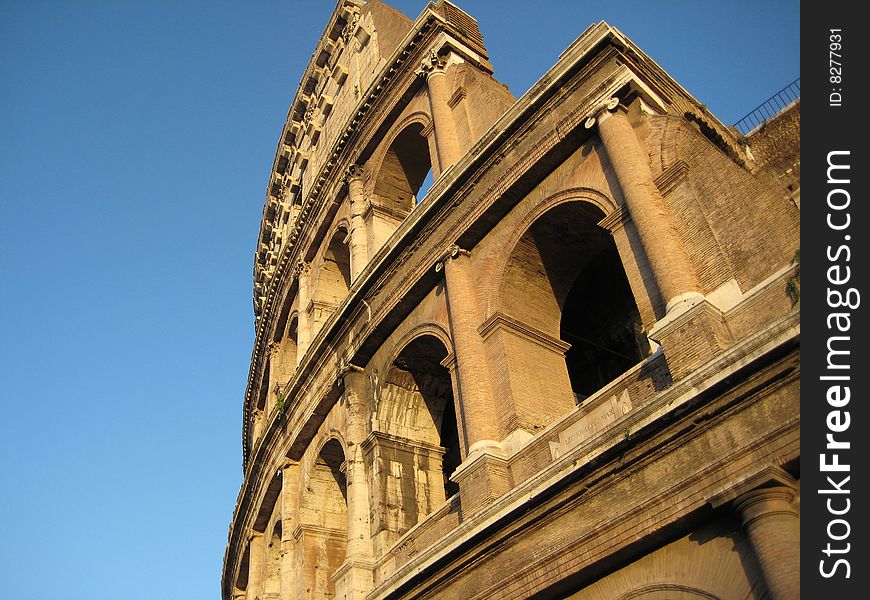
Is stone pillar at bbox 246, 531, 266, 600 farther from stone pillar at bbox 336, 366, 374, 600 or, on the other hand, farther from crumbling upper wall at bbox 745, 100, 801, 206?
crumbling upper wall at bbox 745, 100, 801, 206

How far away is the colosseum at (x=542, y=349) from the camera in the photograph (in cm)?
648

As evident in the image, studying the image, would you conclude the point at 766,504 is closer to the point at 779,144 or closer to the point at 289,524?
the point at 779,144

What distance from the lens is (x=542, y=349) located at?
395 inches

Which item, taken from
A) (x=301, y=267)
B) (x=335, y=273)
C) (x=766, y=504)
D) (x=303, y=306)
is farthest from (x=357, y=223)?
(x=766, y=504)

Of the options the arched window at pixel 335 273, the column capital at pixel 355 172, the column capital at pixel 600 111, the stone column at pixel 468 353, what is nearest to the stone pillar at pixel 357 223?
the column capital at pixel 355 172

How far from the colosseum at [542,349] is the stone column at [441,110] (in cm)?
5

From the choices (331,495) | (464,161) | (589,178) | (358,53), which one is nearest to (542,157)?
(589,178)

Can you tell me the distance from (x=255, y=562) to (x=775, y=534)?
44.2 feet

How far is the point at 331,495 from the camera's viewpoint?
1403cm

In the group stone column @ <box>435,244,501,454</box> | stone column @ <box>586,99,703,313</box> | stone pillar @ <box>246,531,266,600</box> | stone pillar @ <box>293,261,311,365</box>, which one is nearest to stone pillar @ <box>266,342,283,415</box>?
stone pillar @ <box>293,261,311,365</box>

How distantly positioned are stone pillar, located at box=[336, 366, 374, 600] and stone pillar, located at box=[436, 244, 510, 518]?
8.27 ft
